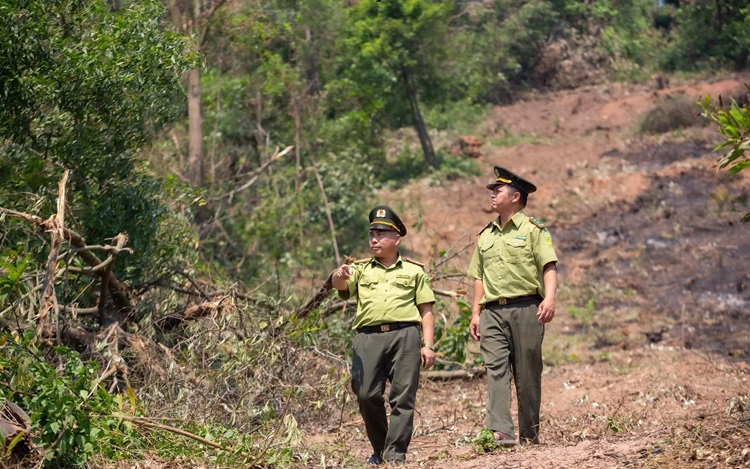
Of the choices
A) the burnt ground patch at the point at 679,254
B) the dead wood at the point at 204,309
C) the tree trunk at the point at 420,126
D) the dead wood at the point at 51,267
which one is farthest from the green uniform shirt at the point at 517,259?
the tree trunk at the point at 420,126

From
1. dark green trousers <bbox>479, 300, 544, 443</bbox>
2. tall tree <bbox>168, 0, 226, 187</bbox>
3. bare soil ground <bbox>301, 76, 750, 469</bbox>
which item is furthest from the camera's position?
tall tree <bbox>168, 0, 226, 187</bbox>

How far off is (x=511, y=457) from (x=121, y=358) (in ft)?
10.1

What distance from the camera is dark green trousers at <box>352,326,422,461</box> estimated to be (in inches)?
237

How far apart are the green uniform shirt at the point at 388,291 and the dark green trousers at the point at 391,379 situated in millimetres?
94

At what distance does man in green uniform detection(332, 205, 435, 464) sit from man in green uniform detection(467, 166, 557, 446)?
0.45 meters

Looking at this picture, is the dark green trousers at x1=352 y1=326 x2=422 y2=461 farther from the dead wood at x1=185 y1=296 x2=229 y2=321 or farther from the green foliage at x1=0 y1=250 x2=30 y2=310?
the green foliage at x1=0 y1=250 x2=30 y2=310

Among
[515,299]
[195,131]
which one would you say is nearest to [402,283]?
[515,299]

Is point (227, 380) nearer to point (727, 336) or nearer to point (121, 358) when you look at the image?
point (121, 358)

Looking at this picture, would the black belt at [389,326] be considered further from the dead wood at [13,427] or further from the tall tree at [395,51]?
the tall tree at [395,51]

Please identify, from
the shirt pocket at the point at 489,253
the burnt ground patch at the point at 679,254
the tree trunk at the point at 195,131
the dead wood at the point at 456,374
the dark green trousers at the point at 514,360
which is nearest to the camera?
the dark green trousers at the point at 514,360

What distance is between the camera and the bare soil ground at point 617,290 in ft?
20.1

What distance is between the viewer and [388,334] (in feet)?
20.0

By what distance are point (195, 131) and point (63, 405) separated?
10.4m

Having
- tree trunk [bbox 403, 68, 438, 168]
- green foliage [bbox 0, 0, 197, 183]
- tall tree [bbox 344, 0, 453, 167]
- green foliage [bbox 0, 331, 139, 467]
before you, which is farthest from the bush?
green foliage [bbox 0, 331, 139, 467]
